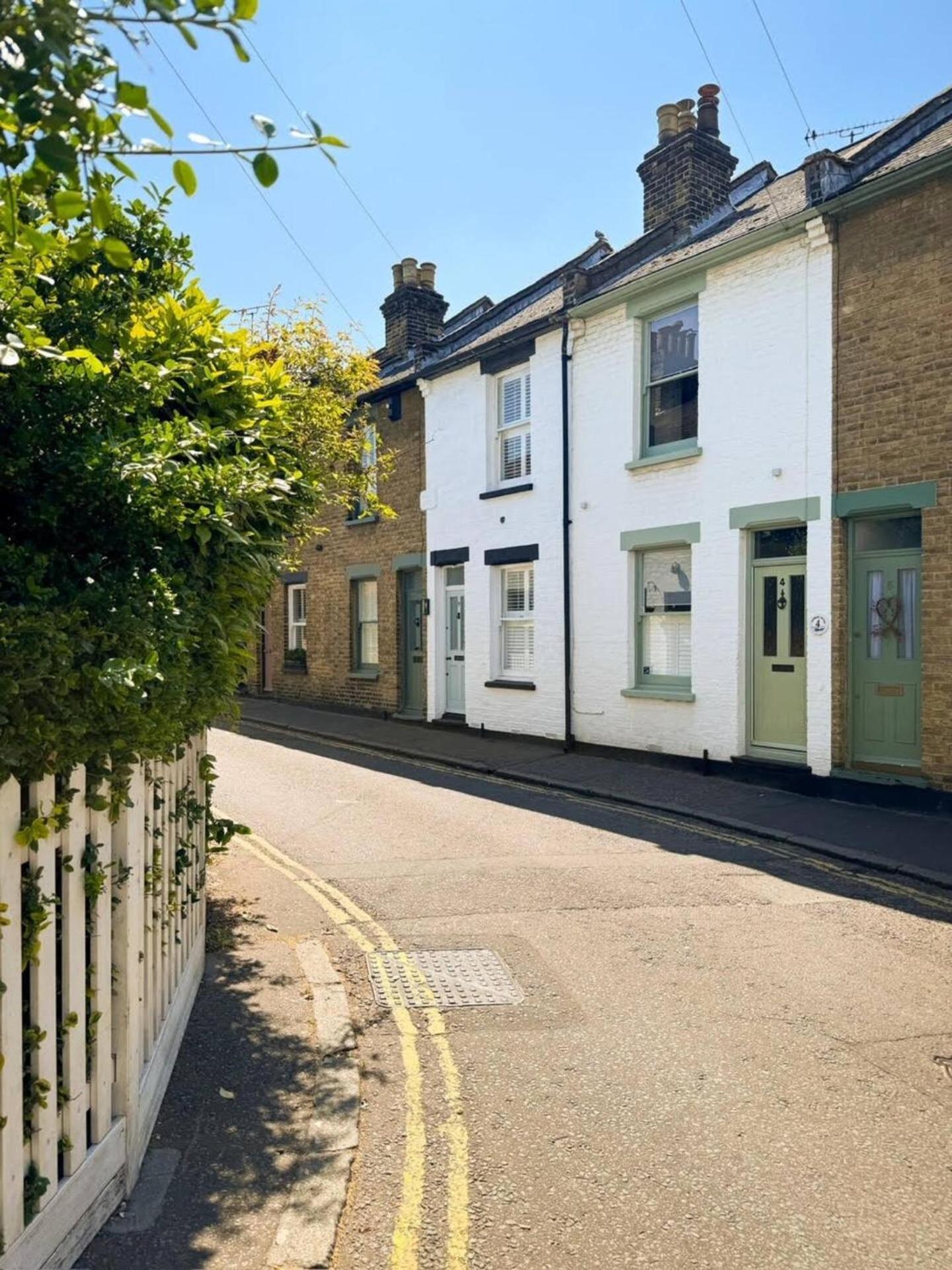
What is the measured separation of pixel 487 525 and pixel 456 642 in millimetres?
2336

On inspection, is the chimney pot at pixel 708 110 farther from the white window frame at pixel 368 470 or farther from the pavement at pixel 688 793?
the pavement at pixel 688 793

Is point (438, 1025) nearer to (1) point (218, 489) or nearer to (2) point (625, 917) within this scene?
(2) point (625, 917)

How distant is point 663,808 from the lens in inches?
409

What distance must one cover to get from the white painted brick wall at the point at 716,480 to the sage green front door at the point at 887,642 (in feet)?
1.13

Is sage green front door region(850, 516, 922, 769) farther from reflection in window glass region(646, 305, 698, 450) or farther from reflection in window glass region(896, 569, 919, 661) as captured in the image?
reflection in window glass region(646, 305, 698, 450)

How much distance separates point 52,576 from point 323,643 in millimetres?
17603

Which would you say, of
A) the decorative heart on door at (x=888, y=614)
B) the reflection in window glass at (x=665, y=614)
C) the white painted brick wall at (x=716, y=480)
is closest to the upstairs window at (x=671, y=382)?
the white painted brick wall at (x=716, y=480)

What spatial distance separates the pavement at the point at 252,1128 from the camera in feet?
10.1

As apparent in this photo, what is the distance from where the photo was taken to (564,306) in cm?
1456

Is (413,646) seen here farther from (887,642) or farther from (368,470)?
(887,642)

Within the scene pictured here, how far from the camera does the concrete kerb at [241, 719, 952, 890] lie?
26.0 feet

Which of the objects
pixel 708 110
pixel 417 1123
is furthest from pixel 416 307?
pixel 417 1123

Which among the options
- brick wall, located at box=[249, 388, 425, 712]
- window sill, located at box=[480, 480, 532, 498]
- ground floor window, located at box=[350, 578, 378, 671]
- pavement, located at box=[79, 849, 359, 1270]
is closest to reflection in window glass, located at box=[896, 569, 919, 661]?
window sill, located at box=[480, 480, 532, 498]

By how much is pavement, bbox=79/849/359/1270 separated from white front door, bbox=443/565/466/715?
437 inches
